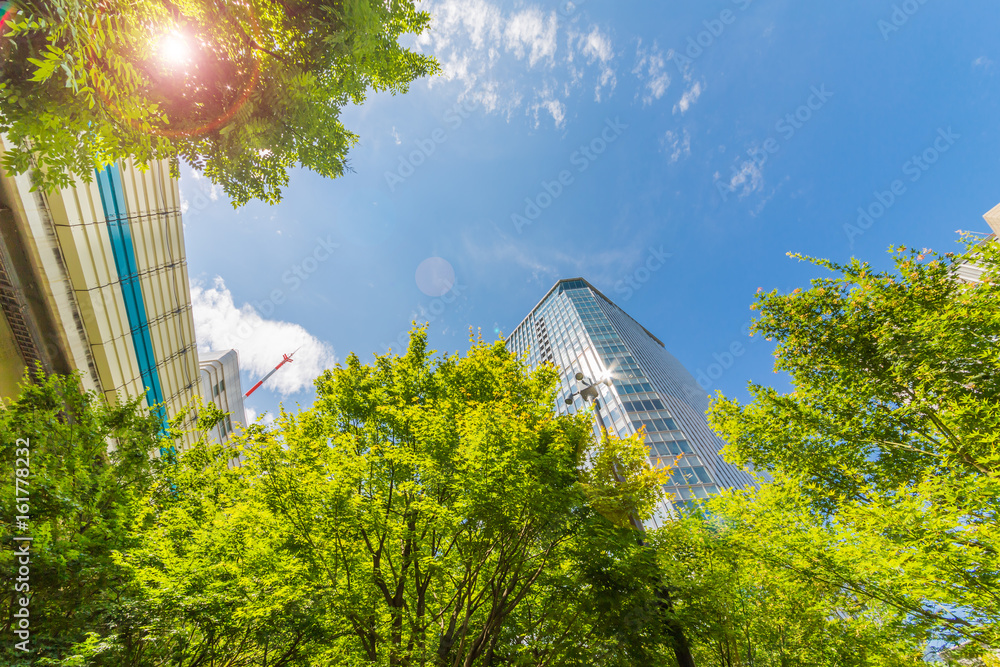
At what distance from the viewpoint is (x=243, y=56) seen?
6.76 meters

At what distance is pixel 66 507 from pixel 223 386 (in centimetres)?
2505

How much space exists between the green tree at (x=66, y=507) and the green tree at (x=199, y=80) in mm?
7395

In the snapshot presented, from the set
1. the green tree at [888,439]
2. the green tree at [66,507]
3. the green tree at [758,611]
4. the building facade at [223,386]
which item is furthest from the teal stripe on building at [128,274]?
the green tree at [888,439]

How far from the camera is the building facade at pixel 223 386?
2645cm

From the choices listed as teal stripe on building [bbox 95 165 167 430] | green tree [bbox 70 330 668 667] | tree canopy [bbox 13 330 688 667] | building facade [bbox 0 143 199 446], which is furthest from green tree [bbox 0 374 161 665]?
teal stripe on building [bbox 95 165 167 430]

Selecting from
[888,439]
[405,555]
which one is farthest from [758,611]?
[405,555]

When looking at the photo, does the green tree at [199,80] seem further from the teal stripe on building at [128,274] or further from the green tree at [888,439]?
the green tree at [888,439]

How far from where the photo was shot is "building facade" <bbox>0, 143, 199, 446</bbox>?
1096cm

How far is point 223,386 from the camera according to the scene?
29.2 meters

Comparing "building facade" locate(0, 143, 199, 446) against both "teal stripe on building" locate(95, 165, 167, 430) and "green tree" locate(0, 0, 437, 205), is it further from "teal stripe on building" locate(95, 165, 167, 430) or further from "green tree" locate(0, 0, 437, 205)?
"green tree" locate(0, 0, 437, 205)

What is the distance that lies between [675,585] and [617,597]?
1.37m

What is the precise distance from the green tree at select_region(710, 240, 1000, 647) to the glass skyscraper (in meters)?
17.3

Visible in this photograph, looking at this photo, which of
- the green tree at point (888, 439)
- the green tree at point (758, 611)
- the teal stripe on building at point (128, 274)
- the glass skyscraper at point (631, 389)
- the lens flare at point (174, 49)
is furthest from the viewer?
the glass skyscraper at point (631, 389)

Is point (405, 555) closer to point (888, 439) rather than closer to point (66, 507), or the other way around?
point (66, 507)
